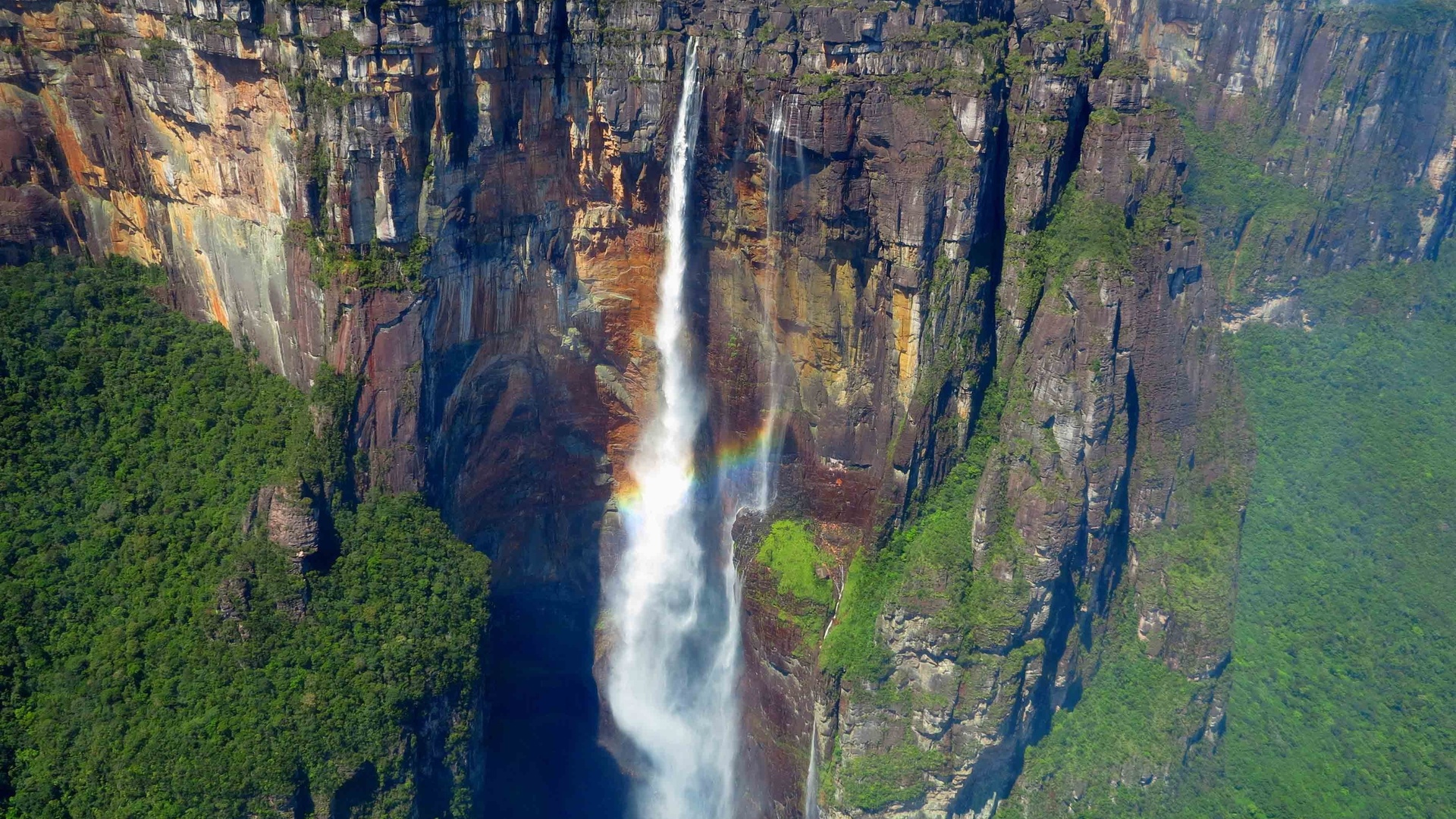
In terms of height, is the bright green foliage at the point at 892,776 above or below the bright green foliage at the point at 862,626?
below

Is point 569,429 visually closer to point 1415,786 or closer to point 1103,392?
point 1103,392

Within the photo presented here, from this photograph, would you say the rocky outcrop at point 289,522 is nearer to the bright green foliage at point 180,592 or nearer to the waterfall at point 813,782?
the bright green foliage at point 180,592

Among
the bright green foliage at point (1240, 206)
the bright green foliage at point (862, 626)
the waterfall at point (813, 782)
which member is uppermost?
the bright green foliage at point (1240, 206)

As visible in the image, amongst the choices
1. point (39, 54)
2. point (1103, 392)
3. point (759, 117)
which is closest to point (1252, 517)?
point (1103, 392)

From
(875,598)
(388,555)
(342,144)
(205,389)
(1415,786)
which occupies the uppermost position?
(342,144)

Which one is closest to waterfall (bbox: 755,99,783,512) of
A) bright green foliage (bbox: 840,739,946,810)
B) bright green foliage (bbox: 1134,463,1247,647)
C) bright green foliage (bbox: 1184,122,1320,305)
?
bright green foliage (bbox: 840,739,946,810)

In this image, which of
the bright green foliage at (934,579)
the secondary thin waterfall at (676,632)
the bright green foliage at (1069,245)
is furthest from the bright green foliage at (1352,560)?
the bright green foliage at (1069,245)
